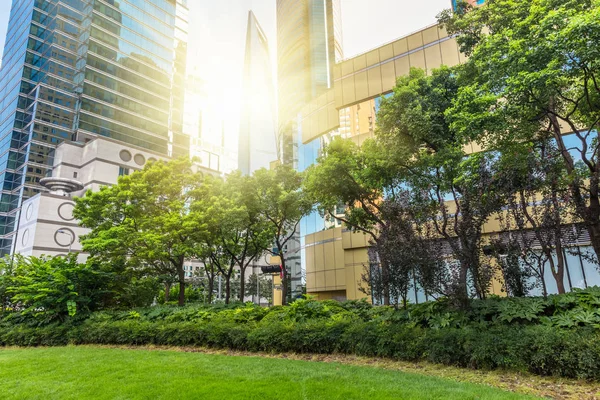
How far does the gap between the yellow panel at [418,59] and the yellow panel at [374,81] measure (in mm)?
2709

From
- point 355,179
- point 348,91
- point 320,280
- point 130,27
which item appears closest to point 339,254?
point 320,280

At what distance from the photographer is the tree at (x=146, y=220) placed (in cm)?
2066

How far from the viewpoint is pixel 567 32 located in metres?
9.55

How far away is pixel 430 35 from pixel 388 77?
163 inches

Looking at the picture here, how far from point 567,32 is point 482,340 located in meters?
7.98

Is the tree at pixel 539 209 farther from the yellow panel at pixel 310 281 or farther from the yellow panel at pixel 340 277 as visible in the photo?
the yellow panel at pixel 310 281

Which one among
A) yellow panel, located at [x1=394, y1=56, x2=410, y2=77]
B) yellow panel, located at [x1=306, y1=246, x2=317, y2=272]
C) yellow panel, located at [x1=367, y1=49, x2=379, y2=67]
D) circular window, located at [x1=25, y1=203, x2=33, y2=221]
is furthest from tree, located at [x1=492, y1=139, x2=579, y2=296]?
circular window, located at [x1=25, y1=203, x2=33, y2=221]

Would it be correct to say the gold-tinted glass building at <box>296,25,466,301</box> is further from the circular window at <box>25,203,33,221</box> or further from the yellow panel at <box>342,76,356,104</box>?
the circular window at <box>25,203,33,221</box>

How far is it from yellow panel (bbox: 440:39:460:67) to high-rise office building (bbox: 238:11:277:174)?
4419 inches

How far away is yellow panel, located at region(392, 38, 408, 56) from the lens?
95.3 feet

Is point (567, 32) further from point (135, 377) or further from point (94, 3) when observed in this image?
point (94, 3)

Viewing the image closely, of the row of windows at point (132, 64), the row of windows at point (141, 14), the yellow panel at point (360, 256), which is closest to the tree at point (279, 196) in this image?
the yellow panel at point (360, 256)

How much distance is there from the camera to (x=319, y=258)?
113ft

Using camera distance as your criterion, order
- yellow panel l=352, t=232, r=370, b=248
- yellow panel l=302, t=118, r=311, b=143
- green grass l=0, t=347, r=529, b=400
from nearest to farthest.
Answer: green grass l=0, t=347, r=529, b=400
yellow panel l=352, t=232, r=370, b=248
yellow panel l=302, t=118, r=311, b=143
